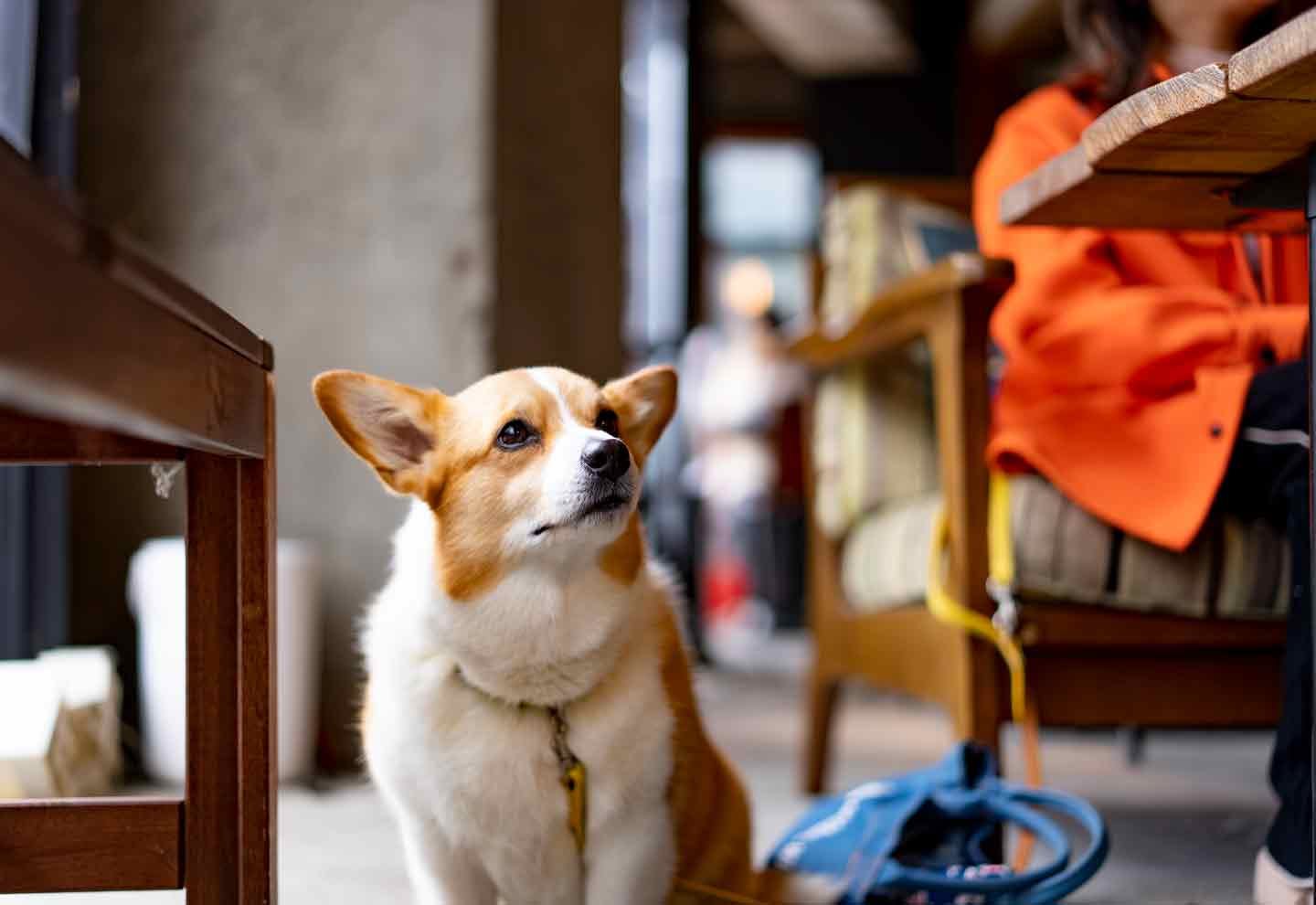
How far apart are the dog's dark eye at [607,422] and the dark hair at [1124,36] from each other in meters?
1.08

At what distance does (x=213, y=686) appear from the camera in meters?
1.07

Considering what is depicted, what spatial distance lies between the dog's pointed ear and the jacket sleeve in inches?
31.6

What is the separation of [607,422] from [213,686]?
0.47 metres

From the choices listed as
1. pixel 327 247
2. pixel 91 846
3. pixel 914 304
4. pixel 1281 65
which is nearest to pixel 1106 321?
pixel 914 304

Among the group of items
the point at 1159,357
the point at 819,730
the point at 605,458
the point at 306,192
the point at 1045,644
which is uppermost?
the point at 306,192

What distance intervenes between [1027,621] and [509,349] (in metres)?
1.30

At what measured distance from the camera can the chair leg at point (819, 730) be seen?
247 centimetres

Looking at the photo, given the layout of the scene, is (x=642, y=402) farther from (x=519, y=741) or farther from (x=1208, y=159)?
(x=1208, y=159)

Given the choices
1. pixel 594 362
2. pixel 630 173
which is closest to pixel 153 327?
pixel 594 362

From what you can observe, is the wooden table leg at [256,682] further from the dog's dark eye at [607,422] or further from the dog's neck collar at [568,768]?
the dog's dark eye at [607,422]

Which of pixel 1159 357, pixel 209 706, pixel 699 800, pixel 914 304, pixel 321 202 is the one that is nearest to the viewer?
pixel 209 706

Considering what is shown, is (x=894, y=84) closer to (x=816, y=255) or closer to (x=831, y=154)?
(x=831, y=154)

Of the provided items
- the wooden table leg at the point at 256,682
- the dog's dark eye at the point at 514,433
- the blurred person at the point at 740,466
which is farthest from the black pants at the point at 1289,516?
the blurred person at the point at 740,466

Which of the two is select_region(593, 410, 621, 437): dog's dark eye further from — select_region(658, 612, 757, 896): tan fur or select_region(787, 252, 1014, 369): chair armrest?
select_region(787, 252, 1014, 369): chair armrest
